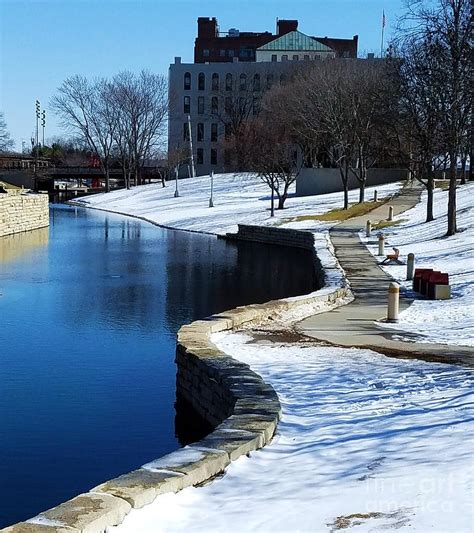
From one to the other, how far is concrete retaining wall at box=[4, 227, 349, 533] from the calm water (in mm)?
949

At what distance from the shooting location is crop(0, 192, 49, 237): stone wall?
5531 centimetres

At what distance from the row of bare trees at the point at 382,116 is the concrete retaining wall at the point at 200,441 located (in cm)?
2061

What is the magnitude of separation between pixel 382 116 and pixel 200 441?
115 feet

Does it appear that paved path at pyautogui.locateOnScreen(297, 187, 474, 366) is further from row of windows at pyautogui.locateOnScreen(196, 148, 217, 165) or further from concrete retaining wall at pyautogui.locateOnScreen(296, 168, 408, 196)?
row of windows at pyautogui.locateOnScreen(196, 148, 217, 165)

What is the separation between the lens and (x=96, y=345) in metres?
20.4

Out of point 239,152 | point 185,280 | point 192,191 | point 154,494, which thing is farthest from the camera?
point 192,191

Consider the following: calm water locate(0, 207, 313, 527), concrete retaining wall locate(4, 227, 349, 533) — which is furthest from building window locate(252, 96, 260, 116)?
concrete retaining wall locate(4, 227, 349, 533)

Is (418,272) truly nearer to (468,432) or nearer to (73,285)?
(73,285)

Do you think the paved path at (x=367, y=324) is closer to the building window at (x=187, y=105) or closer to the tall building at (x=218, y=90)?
the tall building at (x=218, y=90)

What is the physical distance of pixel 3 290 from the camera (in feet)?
96.7

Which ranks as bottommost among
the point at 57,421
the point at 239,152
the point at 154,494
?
the point at 57,421

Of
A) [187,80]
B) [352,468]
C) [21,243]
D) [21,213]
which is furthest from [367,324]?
[187,80]

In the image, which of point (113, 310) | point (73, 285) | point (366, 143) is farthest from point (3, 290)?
point (366, 143)

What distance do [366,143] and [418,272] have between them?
115ft
